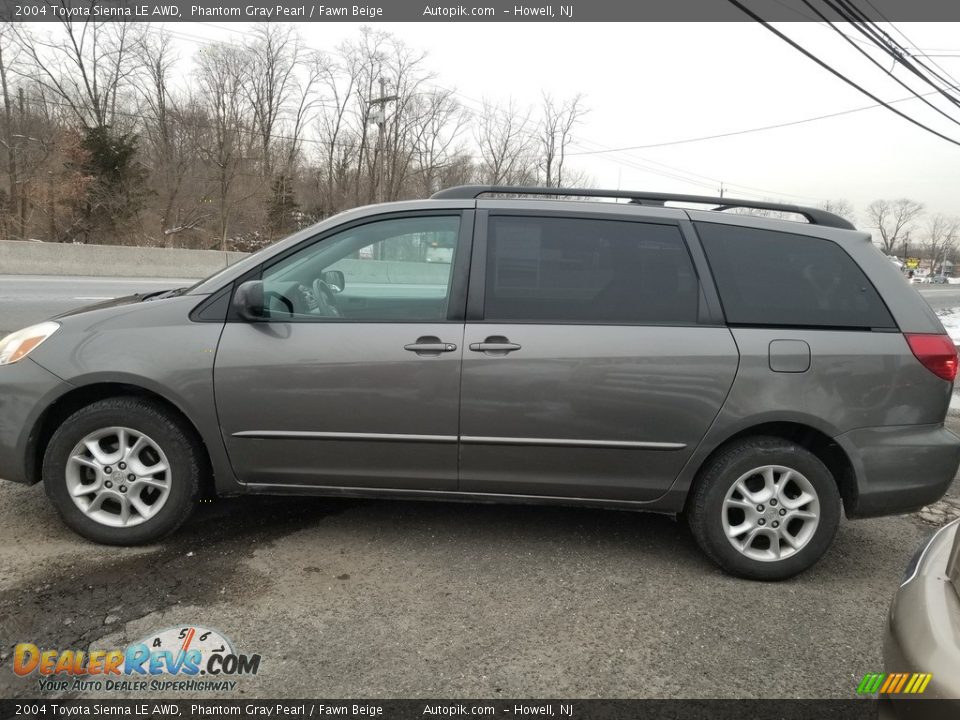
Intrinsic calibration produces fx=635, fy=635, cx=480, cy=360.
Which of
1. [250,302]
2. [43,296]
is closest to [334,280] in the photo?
[250,302]

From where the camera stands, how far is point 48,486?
3.13 meters

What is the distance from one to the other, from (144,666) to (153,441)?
44.2 inches

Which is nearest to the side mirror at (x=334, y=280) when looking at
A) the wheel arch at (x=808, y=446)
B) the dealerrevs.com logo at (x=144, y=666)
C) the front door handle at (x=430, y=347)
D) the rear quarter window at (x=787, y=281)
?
the front door handle at (x=430, y=347)

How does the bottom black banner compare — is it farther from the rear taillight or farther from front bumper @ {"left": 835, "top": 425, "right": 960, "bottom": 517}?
the rear taillight

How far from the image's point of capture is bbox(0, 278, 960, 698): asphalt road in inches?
93.5

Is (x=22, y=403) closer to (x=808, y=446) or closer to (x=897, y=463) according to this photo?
(x=808, y=446)

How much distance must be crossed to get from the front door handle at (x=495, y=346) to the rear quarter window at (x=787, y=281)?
1073 millimetres

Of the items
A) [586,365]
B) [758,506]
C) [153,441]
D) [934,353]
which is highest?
[934,353]

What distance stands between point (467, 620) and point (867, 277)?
8.33 ft

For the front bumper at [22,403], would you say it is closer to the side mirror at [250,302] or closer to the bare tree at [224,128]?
the side mirror at [250,302]

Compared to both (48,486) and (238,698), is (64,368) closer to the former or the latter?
(48,486)

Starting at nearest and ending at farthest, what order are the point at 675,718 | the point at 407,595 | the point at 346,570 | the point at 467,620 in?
the point at 675,718 → the point at 467,620 → the point at 407,595 → the point at 346,570

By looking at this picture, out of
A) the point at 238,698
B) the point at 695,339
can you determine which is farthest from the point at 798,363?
the point at 238,698

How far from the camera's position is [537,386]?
301 cm
